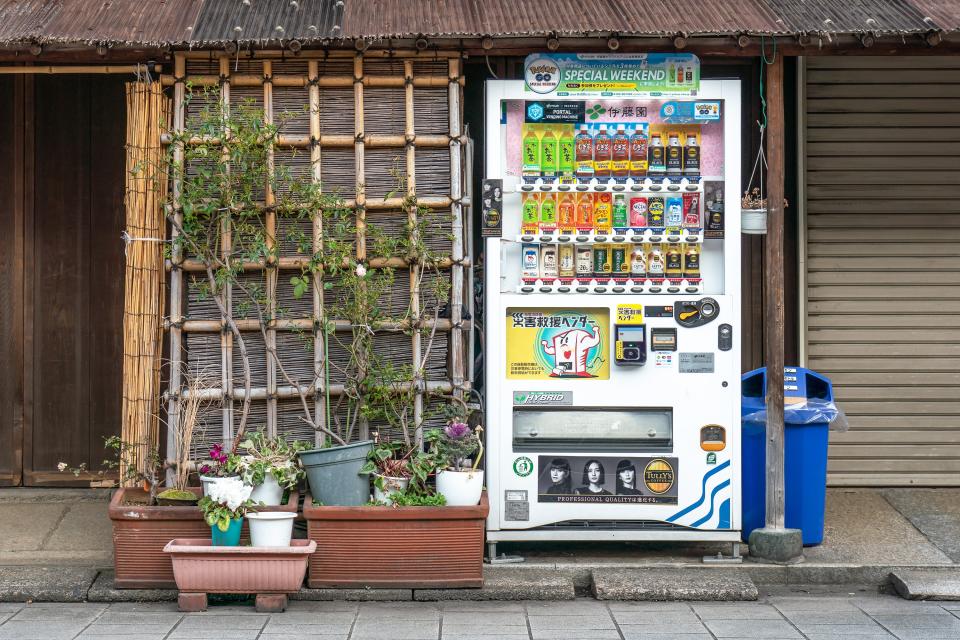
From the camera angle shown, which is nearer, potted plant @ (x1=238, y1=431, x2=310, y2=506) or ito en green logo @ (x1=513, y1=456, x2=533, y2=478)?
potted plant @ (x1=238, y1=431, x2=310, y2=506)

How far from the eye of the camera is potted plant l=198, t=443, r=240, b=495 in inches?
256

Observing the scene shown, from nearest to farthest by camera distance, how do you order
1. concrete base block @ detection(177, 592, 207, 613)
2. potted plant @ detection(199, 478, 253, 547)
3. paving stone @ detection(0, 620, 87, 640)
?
paving stone @ detection(0, 620, 87, 640) < concrete base block @ detection(177, 592, 207, 613) < potted plant @ detection(199, 478, 253, 547)

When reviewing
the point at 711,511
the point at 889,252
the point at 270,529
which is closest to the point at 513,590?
the point at 711,511

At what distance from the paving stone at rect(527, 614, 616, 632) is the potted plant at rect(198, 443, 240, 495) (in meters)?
2.03

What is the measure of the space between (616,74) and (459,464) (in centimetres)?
276

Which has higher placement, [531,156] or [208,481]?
[531,156]

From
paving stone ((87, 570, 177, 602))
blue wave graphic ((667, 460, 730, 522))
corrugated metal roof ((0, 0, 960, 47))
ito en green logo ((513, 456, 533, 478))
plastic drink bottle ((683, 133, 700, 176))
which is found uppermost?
corrugated metal roof ((0, 0, 960, 47))

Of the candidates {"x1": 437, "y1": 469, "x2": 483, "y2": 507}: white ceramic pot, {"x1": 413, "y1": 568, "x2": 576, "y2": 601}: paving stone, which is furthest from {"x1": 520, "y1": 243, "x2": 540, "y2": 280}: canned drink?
{"x1": 413, "y1": 568, "x2": 576, "y2": 601}: paving stone

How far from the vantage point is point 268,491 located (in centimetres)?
658

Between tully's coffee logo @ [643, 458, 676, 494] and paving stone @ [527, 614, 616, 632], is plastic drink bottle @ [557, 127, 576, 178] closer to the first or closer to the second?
tully's coffee logo @ [643, 458, 676, 494]

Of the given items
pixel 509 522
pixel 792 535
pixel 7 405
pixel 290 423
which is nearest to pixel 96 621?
pixel 290 423

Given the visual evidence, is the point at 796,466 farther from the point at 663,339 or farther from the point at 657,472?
the point at 663,339

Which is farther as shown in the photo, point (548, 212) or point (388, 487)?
point (548, 212)

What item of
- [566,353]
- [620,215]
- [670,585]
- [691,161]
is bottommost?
[670,585]
